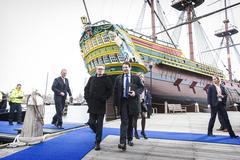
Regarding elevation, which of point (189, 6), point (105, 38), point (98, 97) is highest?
point (189, 6)

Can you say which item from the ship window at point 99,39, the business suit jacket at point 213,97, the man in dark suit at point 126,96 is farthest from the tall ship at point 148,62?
the man in dark suit at point 126,96

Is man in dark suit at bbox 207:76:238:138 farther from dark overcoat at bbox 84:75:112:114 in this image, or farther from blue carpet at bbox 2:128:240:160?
dark overcoat at bbox 84:75:112:114

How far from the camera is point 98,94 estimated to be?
3926 millimetres

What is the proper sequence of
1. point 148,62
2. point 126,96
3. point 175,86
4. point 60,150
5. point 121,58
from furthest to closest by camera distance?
point 175,86 → point 148,62 → point 121,58 → point 126,96 → point 60,150

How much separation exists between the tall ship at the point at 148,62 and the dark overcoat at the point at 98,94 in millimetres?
7981

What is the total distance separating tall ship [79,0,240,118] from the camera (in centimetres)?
1408

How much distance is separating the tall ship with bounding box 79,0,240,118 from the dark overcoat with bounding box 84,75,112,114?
26.2 ft

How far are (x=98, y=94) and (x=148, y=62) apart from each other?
41.0 ft

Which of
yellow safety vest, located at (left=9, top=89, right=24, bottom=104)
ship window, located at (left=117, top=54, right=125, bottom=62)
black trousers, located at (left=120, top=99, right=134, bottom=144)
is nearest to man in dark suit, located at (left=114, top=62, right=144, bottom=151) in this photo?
black trousers, located at (left=120, top=99, right=134, bottom=144)

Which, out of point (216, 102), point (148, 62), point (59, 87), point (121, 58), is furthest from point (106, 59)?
point (216, 102)

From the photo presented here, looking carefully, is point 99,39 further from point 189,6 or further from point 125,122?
point 189,6

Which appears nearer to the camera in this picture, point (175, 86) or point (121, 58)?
point (121, 58)

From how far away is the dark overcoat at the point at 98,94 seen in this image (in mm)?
3924

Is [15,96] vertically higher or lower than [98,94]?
higher
